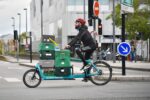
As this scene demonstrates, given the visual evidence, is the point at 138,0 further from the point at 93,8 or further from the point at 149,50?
the point at 93,8

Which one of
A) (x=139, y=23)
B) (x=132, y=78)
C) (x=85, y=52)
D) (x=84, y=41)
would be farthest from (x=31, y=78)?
(x=139, y=23)

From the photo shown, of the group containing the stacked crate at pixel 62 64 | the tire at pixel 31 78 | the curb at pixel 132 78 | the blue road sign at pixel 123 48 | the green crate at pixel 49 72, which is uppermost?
the blue road sign at pixel 123 48

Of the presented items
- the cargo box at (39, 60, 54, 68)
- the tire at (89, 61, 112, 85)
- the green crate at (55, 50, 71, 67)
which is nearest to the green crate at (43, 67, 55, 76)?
the cargo box at (39, 60, 54, 68)

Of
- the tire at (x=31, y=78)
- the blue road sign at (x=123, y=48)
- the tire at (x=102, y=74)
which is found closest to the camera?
the tire at (x=31, y=78)

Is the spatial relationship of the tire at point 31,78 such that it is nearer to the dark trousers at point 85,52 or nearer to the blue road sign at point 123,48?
the dark trousers at point 85,52

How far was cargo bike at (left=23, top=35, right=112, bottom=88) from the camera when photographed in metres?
15.8

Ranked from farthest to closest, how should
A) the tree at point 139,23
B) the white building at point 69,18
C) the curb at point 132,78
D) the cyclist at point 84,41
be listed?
1. the white building at point 69,18
2. the tree at point 139,23
3. the curb at point 132,78
4. the cyclist at point 84,41

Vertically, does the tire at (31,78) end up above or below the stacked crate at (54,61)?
below

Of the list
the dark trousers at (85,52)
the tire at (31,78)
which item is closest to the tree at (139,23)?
the dark trousers at (85,52)

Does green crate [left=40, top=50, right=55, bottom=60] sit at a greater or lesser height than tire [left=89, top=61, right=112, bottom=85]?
greater

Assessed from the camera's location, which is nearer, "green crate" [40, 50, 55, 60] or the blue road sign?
"green crate" [40, 50, 55, 60]

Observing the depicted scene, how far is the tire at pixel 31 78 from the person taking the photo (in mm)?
15781

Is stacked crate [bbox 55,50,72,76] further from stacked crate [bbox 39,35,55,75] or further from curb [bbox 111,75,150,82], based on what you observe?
curb [bbox 111,75,150,82]

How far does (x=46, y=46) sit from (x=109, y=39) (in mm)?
78609
